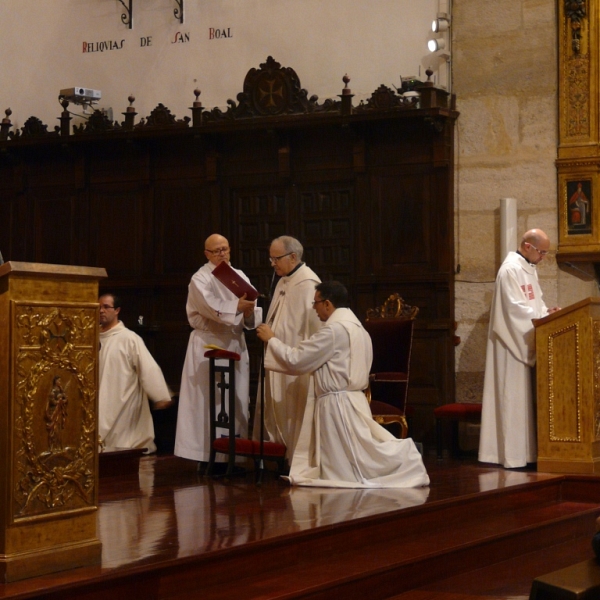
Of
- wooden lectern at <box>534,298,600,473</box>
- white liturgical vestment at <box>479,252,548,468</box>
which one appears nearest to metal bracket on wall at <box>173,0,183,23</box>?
white liturgical vestment at <box>479,252,548,468</box>

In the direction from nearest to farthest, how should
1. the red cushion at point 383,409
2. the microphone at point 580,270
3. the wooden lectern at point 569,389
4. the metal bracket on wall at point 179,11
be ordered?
1. the wooden lectern at point 569,389
2. the red cushion at point 383,409
3. the microphone at point 580,270
4. the metal bracket on wall at point 179,11

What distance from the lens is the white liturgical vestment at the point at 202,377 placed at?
Result: 7395mm

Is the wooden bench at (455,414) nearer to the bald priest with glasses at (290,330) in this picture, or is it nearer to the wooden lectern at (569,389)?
the wooden lectern at (569,389)

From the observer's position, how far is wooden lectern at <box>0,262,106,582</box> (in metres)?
3.79

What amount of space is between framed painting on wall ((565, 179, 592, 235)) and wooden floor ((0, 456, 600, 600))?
2.36 m

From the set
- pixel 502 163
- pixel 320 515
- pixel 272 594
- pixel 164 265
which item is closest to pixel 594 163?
pixel 502 163

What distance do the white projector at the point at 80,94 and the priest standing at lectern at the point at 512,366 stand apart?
4.23m

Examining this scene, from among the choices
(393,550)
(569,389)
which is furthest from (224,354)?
(569,389)

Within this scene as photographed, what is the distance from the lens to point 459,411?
816 cm

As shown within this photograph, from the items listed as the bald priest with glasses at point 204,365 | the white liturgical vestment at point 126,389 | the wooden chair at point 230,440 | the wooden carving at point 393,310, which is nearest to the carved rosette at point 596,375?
the wooden carving at point 393,310

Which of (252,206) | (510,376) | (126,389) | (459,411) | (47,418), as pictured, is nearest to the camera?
(47,418)

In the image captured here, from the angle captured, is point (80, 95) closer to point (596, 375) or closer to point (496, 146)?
point (496, 146)

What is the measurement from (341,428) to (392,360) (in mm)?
1641

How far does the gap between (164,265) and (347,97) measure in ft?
7.53
